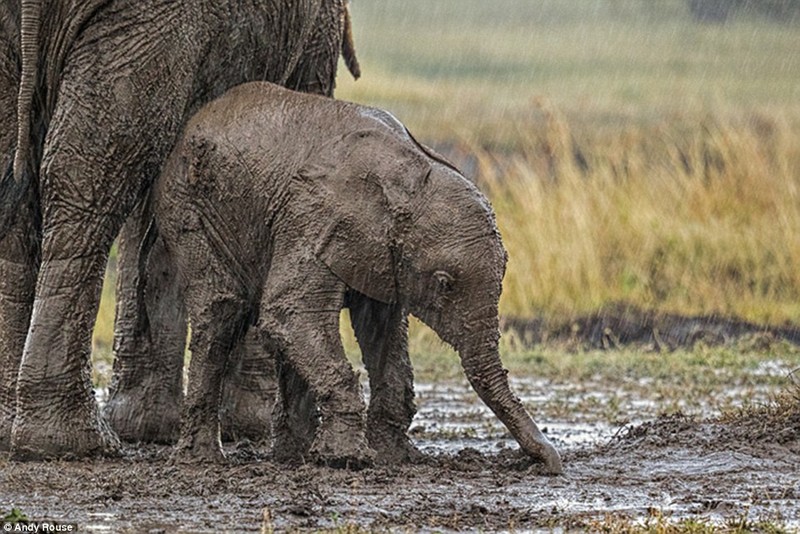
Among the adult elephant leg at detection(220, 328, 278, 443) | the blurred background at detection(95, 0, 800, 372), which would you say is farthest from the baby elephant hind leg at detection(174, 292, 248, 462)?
the blurred background at detection(95, 0, 800, 372)

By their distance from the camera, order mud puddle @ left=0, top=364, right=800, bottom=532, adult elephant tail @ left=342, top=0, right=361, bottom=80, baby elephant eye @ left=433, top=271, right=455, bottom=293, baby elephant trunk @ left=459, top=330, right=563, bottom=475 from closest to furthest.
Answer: mud puddle @ left=0, top=364, right=800, bottom=532 → baby elephant eye @ left=433, top=271, right=455, bottom=293 → baby elephant trunk @ left=459, top=330, right=563, bottom=475 → adult elephant tail @ left=342, top=0, right=361, bottom=80

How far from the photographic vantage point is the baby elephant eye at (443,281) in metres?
8.19

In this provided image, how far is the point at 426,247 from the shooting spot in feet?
27.0

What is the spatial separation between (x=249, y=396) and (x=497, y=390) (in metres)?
2.08

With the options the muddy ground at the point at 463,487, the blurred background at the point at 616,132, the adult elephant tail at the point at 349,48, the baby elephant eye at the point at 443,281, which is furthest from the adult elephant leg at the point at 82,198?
the blurred background at the point at 616,132

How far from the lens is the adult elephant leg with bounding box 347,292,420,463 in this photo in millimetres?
8727

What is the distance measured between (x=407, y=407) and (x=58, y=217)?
5.59 ft

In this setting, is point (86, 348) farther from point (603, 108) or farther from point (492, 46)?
point (492, 46)

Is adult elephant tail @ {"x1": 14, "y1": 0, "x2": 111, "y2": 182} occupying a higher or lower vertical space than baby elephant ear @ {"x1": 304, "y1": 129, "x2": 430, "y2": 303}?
higher

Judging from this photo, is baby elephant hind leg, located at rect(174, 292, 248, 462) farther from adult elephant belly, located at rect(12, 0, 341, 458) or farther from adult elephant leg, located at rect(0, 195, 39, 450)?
adult elephant leg, located at rect(0, 195, 39, 450)

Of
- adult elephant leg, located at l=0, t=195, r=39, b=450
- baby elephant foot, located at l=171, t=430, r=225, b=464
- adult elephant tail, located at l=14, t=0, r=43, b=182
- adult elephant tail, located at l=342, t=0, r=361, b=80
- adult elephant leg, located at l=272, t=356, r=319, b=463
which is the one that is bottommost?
baby elephant foot, located at l=171, t=430, r=225, b=464

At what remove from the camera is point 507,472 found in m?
8.47

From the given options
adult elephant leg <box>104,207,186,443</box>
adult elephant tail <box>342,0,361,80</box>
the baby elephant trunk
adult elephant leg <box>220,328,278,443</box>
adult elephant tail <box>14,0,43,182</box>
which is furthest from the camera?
adult elephant tail <box>342,0,361,80</box>

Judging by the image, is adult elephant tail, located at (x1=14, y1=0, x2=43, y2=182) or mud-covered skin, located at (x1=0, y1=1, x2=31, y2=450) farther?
mud-covered skin, located at (x1=0, y1=1, x2=31, y2=450)
